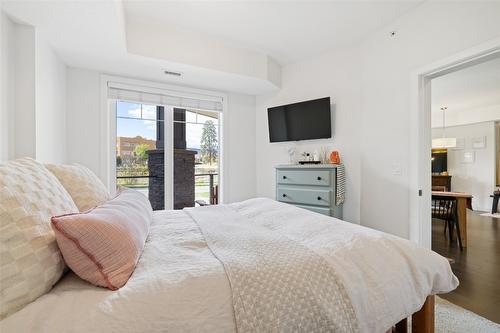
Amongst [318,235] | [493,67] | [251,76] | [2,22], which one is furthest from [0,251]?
[493,67]

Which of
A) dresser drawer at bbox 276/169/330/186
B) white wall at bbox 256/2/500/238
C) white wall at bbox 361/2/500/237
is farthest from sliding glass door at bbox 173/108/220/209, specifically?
white wall at bbox 361/2/500/237

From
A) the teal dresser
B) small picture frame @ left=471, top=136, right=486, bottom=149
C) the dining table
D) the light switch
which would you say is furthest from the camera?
small picture frame @ left=471, top=136, right=486, bottom=149

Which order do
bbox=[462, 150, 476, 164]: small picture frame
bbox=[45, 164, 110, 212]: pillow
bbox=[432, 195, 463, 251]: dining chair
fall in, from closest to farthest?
1. bbox=[45, 164, 110, 212]: pillow
2. bbox=[432, 195, 463, 251]: dining chair
3. bbox=[462, 150, 476, 164]: small picture frame

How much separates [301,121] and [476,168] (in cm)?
581

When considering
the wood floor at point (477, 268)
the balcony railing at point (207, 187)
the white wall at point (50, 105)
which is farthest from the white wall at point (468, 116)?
the white wall at point (50, 105)

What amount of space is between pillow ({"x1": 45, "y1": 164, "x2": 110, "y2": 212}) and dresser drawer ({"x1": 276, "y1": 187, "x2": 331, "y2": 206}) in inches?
90.9

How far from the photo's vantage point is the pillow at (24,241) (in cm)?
63

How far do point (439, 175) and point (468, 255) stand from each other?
4684mm

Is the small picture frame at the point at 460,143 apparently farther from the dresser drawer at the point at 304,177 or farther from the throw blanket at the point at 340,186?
the dresser drawer at the point at 304,177

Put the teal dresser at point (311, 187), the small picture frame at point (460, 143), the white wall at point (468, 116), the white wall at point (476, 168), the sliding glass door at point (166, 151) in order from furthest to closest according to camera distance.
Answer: the small picture frame at point (460, 143)
the white wall at point (476, 168)
the white wall at point (468, 116)
the sliding glass door at point (166, 151)
the teal dresser at point (311, 187)

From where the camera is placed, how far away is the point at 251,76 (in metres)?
3.32

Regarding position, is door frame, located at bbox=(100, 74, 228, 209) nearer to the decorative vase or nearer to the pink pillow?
the decorative vase

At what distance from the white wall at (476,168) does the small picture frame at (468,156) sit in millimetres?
53

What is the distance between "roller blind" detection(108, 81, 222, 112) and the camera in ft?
10.4
